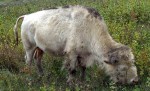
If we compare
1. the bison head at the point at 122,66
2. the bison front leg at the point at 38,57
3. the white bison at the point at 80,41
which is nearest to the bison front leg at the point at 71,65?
the white bison at the point at 80,41

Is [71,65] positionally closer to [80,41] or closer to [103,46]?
[80,41]

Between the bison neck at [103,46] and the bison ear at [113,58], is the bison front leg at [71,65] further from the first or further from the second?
the bison ear at [113,58]

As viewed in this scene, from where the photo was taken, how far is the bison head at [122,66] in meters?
8.25

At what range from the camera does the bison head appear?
325 inches

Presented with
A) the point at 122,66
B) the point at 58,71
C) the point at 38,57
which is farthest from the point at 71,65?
the point at 38,57

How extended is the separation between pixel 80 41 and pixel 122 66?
1.30 meters

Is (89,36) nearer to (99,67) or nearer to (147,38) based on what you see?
(99,67)

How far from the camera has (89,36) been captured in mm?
9133

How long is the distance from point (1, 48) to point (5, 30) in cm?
357

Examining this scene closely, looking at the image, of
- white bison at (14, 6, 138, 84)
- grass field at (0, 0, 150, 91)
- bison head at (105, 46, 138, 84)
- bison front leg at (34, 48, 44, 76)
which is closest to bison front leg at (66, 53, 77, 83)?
white bison at (14, 6, 138, 84)

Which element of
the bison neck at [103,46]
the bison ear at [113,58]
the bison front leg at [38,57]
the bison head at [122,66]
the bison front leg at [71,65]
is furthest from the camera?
the bison front leg at [38,57]

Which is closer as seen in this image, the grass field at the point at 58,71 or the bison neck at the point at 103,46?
the bison neck at the point at 103,46

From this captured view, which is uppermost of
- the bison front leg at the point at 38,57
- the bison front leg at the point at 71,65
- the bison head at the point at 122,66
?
the bison head at the point at 122,66

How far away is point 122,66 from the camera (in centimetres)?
837
